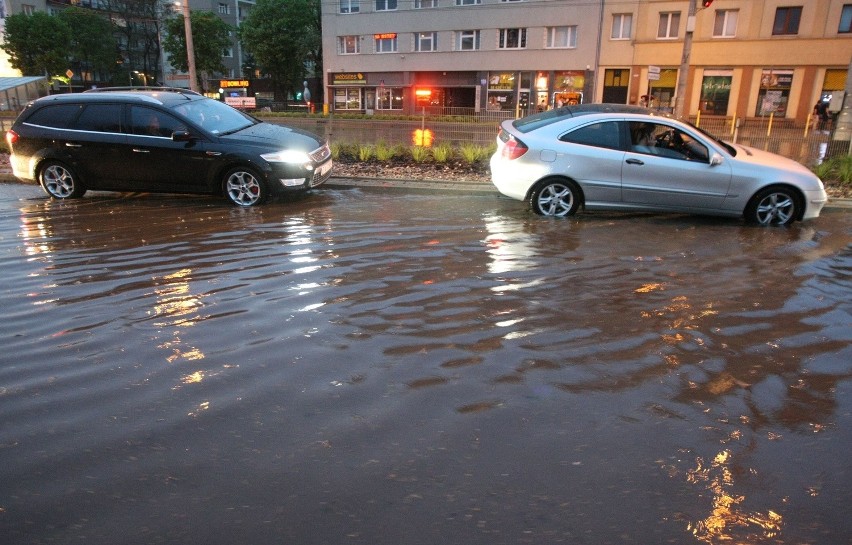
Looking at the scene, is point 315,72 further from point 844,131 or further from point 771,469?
point 771,469

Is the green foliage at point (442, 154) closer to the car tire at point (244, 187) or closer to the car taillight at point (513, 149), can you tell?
the car taillight at point (513, 149)

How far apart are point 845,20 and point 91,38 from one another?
66.0 meters

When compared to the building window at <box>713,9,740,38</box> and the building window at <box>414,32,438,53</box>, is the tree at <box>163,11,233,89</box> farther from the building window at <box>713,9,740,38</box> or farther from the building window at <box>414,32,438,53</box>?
the building window at <box>713,9,740,38</box>

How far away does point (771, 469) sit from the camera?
9.98 feet

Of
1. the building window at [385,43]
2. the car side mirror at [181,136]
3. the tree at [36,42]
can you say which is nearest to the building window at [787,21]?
the building window at [385,43]

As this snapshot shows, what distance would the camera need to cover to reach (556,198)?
341 inches

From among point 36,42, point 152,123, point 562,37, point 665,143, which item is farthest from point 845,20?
point 36,42

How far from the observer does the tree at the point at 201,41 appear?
59438mm

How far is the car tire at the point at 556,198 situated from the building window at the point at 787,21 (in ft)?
118

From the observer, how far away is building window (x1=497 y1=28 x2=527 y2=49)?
44.0 metres

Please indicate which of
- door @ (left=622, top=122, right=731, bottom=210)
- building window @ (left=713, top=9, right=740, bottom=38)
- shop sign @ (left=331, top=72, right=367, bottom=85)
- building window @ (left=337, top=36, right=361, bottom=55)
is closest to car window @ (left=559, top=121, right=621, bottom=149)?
door @ (left=622, top=122, right=731, bottom=210)

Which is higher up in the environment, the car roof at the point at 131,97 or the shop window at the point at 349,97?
the shop window at the point at 349,97

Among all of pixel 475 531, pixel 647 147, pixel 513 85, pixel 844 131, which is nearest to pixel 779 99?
pixel 513 85

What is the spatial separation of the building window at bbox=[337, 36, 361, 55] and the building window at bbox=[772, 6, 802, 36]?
2921 cm
